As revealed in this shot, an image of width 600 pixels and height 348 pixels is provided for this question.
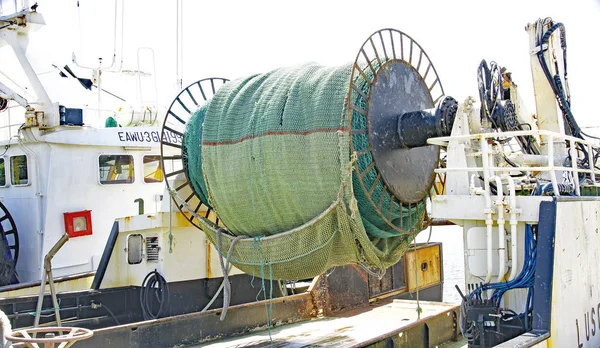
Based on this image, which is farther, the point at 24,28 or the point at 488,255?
the point at 24,28

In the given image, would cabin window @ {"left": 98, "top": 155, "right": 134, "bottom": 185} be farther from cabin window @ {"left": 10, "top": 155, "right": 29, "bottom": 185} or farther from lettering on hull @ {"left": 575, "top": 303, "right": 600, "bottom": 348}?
lettering on hull @ {"left": 575, "top": 303, "right": 600, "bottom": 348}

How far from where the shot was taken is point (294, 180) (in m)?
6.41

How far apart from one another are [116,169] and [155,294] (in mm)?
3453

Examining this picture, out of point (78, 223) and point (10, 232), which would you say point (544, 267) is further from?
point (10, 232)

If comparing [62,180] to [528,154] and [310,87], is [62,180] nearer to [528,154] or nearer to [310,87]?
[310,87]

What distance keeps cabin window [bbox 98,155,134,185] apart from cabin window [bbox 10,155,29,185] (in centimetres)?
127

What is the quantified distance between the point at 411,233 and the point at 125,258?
431cm

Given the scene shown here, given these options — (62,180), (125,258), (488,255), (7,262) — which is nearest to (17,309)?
(125,258)

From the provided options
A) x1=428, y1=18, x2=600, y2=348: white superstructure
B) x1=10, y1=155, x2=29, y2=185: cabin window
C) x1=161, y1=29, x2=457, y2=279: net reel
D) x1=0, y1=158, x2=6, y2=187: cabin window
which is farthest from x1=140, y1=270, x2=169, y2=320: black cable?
x1=0, y1=158, x2=6, y2=187: cabin window

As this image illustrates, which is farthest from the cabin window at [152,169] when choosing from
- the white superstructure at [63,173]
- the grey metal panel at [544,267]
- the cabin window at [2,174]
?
the grey metal panel at [544,267]

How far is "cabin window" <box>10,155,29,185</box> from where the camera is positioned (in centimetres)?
1138

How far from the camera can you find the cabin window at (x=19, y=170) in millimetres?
11375

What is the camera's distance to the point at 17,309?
8281 millimetres

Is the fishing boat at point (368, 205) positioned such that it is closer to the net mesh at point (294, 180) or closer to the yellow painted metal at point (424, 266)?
the net mesh at point (294, 180)
